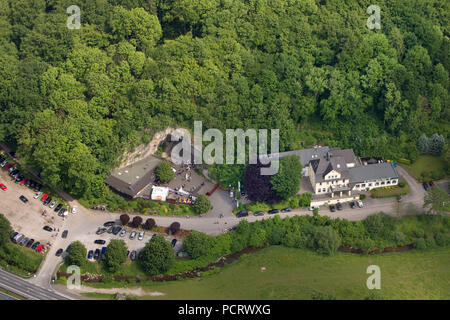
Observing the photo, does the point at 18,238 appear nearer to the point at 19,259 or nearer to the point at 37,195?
the point at 19,259

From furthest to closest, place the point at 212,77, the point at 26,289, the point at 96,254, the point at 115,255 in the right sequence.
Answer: the point at 212,77, the point at 96,254, the point at 115,255, the point at 26,289

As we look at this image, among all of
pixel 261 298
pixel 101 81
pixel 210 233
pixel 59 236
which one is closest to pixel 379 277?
pixel 261 298

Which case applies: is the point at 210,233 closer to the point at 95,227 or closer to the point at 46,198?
the point at 95,227

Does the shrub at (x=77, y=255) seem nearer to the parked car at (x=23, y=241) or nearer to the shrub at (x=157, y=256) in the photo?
the parked car at (x=23, y=241)

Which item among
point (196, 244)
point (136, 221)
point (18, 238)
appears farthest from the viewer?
point (136, 221)

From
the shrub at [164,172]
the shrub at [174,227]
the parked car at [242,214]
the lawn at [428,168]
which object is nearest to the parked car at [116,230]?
the shrub at [174,227]

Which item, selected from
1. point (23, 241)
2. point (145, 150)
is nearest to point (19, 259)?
point (23, 241)

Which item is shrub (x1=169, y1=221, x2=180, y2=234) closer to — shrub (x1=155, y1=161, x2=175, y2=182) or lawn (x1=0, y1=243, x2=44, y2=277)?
shrub (x1=155, y1=161, x2=175, y2=182)
